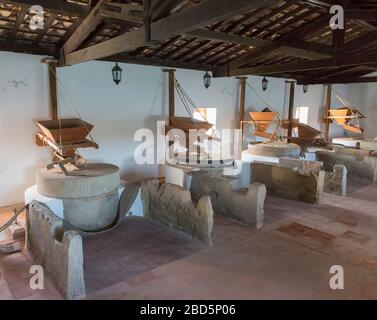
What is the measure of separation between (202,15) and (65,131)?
283 cm

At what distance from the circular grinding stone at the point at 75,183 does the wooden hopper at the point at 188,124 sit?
2.46 metres

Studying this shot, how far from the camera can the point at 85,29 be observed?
15.6 feet

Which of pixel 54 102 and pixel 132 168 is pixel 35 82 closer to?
pixel 54 102

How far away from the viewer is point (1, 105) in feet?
18.6

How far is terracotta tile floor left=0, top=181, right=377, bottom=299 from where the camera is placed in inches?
135

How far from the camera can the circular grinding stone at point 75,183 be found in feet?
15.3

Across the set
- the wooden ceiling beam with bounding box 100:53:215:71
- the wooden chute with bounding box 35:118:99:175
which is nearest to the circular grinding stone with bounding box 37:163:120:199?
the wooden chute with bounding box 35:118:99:175

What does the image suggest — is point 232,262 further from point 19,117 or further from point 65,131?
point 19,117

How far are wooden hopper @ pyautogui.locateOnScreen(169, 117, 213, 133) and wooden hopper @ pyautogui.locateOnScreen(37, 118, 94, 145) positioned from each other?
2504 mm

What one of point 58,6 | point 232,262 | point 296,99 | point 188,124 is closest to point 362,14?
point 188,124

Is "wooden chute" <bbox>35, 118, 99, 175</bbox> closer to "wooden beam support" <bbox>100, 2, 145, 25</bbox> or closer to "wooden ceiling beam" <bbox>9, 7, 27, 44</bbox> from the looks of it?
"wooden ceiling beam" <bbox>9, 7, 27, 44</bbox>

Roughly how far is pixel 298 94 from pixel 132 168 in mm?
7257

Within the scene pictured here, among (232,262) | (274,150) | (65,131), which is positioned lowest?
(232,262)
